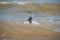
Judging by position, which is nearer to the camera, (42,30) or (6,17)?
(42,30)

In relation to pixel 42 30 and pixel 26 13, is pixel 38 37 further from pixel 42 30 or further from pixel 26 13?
pixel 26 13

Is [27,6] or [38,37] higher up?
[27,6]

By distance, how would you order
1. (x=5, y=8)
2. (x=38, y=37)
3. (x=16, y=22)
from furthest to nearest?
(x=5, y=8)
(x=16, y=22)
(x=38, y=37)

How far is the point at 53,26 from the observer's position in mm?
934

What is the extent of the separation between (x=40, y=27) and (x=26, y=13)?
0.17m

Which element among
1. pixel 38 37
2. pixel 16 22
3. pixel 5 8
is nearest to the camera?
pixel 38 37

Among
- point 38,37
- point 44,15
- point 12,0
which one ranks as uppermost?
point 12,0

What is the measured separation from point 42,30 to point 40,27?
3 cm

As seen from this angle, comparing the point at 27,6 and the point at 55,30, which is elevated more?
the point at 27,6

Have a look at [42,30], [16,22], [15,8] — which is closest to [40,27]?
[42,30]

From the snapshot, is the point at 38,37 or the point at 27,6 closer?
the point at 38,37

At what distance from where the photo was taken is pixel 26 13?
3.39 ft

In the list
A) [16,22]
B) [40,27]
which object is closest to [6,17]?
[16,22]

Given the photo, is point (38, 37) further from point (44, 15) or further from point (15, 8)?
point (15, 8)
